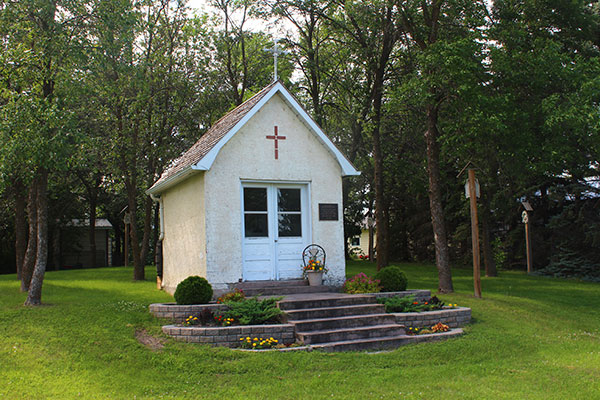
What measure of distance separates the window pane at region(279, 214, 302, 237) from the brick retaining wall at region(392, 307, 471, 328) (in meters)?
3.45

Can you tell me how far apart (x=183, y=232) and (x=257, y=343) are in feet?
16.7

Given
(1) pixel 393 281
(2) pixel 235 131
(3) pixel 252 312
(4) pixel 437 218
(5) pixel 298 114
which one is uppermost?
(5) pixel 298 114

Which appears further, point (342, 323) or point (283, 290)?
point (283, 290)

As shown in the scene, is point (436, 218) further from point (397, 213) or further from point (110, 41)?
point (397, 213)

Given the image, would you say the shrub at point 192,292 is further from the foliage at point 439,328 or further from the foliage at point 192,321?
the foliage at point 439,328

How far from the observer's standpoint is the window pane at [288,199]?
12.5 metres

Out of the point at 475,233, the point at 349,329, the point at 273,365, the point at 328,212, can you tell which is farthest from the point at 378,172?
the point at 273,365

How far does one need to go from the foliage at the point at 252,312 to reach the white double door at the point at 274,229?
6.71 ft

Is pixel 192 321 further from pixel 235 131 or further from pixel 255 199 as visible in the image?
pixel 235 131

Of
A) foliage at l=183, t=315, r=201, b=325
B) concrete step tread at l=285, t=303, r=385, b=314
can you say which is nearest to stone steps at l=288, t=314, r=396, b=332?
concrete step tread at l=285, t=303, r=385, b=314

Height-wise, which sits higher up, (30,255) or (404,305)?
(30,255)

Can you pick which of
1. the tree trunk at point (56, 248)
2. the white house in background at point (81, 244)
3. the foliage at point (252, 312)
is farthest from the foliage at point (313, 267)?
the tree trunk at point (56, 248)

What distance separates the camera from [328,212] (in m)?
12.7

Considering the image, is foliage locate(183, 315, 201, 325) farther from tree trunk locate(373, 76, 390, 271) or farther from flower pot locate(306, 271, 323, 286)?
tree trunk locate(373, 76, 390, 271)
